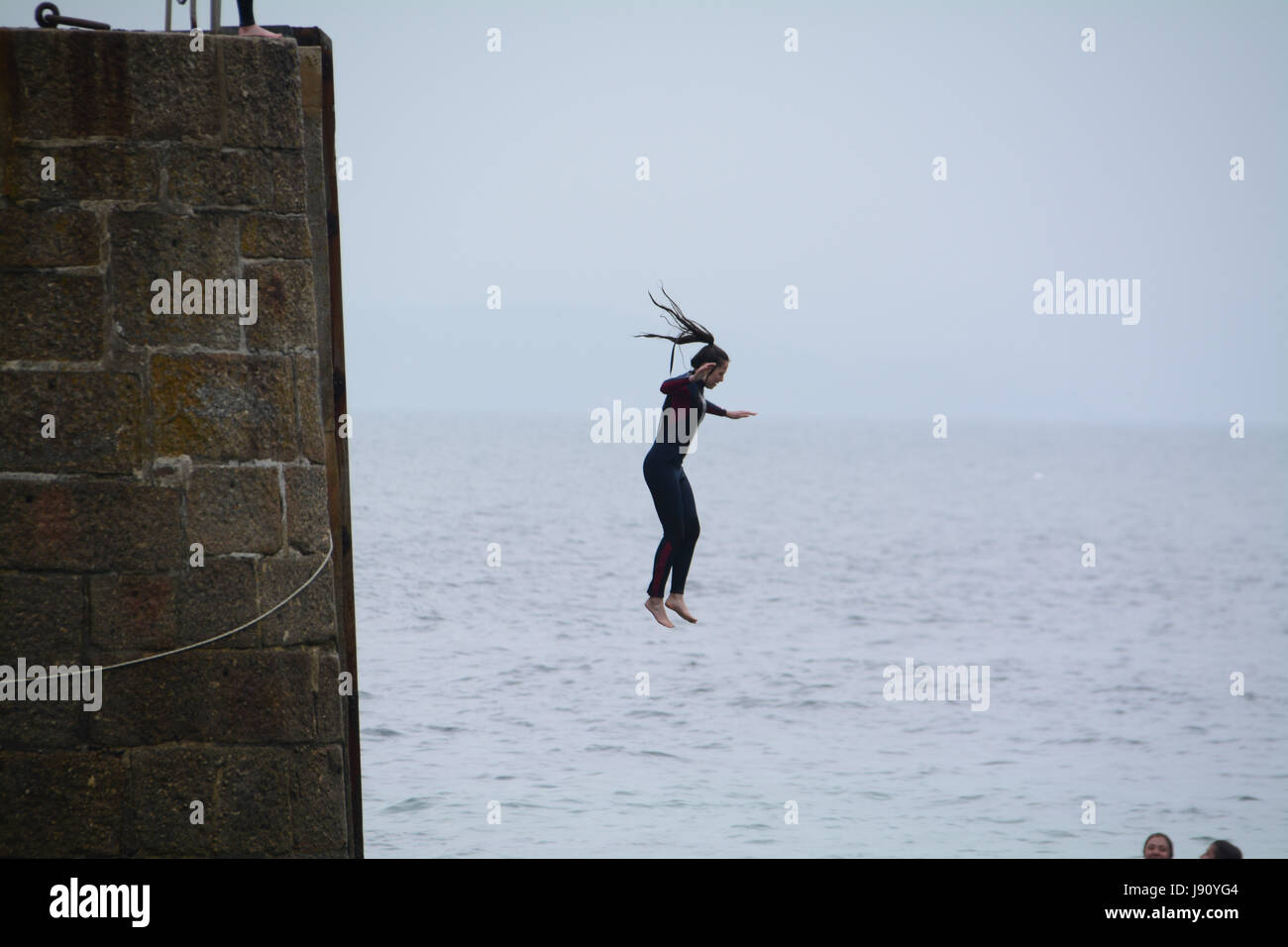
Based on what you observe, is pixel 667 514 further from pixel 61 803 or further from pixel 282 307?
pixel 61 803

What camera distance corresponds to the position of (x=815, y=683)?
1447 inches

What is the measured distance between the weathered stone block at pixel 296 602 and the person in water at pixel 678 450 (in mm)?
2035

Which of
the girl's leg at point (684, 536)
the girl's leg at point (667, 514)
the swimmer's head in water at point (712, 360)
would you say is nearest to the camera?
the swimmer's head in water at point (712, 360)

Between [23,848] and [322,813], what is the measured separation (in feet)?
4.49

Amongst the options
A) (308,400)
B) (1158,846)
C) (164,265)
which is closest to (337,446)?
(308,400)

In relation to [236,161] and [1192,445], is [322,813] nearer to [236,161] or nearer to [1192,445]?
[236,161]

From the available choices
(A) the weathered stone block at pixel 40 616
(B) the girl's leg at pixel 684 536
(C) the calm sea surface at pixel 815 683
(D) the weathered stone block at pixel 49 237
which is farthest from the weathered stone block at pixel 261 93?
(C) the calm sea surface at pixel 815 683

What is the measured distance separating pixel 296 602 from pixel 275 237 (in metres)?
1.77

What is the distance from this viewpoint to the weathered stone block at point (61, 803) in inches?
277

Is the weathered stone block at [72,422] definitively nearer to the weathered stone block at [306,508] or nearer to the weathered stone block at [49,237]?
the weathered stone block at [49,237]

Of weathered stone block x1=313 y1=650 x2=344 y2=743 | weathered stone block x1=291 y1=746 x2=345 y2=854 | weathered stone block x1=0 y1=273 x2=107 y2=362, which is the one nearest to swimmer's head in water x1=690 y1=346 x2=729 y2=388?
weathered stone block x1=313 y1=650 x2=344 y2=743

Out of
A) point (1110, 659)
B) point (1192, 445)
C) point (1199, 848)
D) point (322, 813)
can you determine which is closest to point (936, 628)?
point (1110, 659)

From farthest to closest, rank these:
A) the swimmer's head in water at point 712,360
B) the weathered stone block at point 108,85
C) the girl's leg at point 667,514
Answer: the girl's leg at point 667,514, the swimmer's head in water at point 712,360, the weathered stone block at point 108,85

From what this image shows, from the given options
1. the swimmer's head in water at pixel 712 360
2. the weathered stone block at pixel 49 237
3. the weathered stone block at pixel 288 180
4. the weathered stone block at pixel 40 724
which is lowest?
the weathered stone block at pixel 40 724
